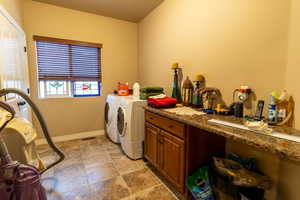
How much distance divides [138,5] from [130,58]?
1.13 m

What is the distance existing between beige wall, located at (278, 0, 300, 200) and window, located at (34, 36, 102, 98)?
2.98 meters

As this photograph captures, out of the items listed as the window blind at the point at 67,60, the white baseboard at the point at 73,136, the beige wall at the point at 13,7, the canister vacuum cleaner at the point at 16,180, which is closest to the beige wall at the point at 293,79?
the canister vacuum cleaner at the point at 16,180

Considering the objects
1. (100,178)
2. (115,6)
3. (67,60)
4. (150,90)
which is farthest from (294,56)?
(67,60)

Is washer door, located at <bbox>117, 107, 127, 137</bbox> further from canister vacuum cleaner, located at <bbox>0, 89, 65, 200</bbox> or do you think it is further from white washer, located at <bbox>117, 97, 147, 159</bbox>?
canister vacuum cleaner, located at <bbox>0, 89, 65, 200</bbox>

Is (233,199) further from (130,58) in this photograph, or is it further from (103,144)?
(130,58)

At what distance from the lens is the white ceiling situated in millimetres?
2557

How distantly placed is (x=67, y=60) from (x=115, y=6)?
4.51 ft

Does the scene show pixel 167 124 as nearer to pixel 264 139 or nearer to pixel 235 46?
pixel 264 139

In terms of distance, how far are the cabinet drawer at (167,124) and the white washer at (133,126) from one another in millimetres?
243

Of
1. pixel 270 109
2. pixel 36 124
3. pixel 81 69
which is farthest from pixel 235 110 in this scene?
pixel 36 124

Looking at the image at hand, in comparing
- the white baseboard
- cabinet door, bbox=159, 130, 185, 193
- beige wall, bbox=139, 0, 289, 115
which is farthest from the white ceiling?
the white baseboard

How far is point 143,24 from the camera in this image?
3.22 metres

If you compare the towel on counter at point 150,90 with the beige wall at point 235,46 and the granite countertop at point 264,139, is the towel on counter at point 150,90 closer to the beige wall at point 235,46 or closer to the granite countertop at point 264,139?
the beige wall at point 235,46

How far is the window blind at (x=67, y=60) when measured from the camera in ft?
8.91
